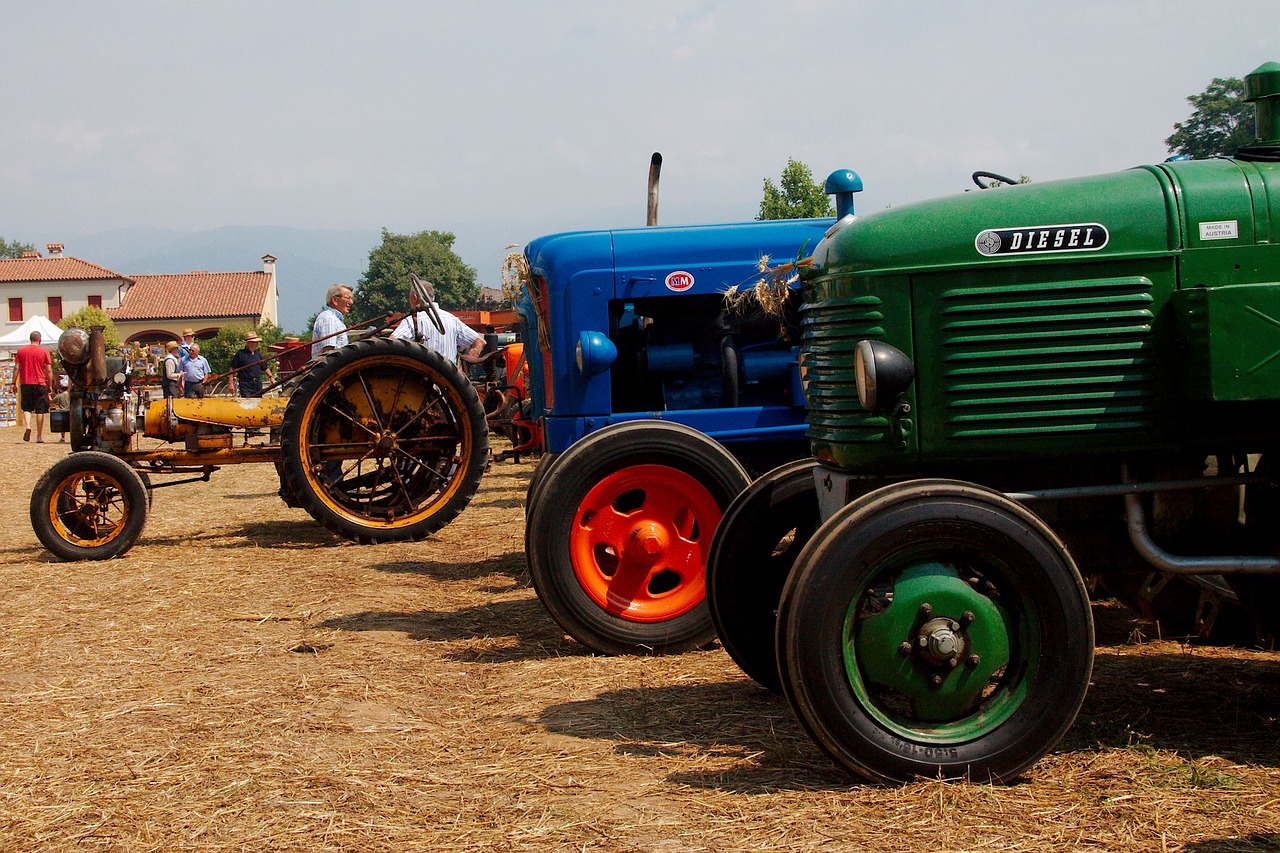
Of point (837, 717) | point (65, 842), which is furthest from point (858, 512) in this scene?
point (65, 842)

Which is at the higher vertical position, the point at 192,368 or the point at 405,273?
the point at 405,273

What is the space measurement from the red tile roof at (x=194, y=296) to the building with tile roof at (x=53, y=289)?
146cm

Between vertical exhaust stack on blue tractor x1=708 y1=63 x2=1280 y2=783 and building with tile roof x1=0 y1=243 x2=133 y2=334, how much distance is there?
8128cm

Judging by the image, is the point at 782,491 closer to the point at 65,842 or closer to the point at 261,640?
the point at 65,842

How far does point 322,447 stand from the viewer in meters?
8.16

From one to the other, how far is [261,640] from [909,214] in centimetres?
371

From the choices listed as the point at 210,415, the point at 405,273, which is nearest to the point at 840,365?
the point at 210,415

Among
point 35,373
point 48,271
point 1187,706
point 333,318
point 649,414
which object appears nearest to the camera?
point 1187,706

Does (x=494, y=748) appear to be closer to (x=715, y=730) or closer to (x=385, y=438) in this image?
(x=715, y=730)

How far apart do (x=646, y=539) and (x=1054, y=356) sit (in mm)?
2114

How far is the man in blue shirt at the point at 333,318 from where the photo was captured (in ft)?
31.6

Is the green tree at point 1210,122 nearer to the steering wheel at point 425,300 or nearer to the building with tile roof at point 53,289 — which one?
the steering wheel at point 425,300

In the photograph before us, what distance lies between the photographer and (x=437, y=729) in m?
4.23

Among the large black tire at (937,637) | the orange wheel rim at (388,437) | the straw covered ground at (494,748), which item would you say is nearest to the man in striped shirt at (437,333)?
the orange wheel rim at (388,437)
